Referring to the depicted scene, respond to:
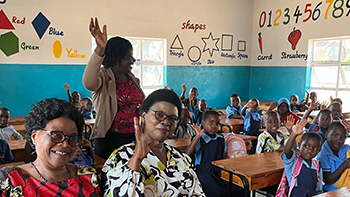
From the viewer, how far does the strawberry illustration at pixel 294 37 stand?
7617 millimetres

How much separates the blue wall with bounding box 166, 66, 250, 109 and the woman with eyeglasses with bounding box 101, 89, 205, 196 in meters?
6.07

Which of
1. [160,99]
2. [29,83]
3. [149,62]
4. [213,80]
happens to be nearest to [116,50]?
[160,99]

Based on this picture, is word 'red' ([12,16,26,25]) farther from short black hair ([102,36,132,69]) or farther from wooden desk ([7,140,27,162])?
short black hair ([102,36,132,69])

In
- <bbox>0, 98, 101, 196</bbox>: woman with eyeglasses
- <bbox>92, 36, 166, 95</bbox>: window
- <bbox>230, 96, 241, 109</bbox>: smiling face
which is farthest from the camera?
<bbox>92, 36, 166, 95</bbox>: window

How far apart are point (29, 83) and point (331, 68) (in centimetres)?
696

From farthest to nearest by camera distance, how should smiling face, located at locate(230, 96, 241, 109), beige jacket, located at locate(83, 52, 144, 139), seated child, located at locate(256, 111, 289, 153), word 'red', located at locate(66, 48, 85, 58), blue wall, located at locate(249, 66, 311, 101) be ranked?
blue wall, located at locate(249, 66, 311, 101) < word 'red', located at locate(66, 48, 85, 58) < smiling face, located at locate(230, 96, 241, 109) < seated child, located at locate(256, 111, 289, 153) < beige jacket, located at locate(83, 52, 144, 139)

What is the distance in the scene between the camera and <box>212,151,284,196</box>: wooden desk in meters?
2.38

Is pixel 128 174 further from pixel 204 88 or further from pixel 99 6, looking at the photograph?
pixel 204 88

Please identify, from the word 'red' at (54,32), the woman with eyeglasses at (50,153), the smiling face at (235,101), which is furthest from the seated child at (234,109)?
the woman with eyeglasses at (50,153)

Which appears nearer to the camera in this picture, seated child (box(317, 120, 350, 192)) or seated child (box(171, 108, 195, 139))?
seated child (box(317, 120, 350, 192))

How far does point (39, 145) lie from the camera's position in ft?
3.96

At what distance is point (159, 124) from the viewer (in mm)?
1374

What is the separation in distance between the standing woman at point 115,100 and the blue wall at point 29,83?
4.47 meters

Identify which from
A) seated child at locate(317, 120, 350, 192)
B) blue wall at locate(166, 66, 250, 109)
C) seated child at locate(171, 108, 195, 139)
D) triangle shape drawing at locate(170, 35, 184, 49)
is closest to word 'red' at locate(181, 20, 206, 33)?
triangle shape drawing at locate(170, 35, 184, 49)
